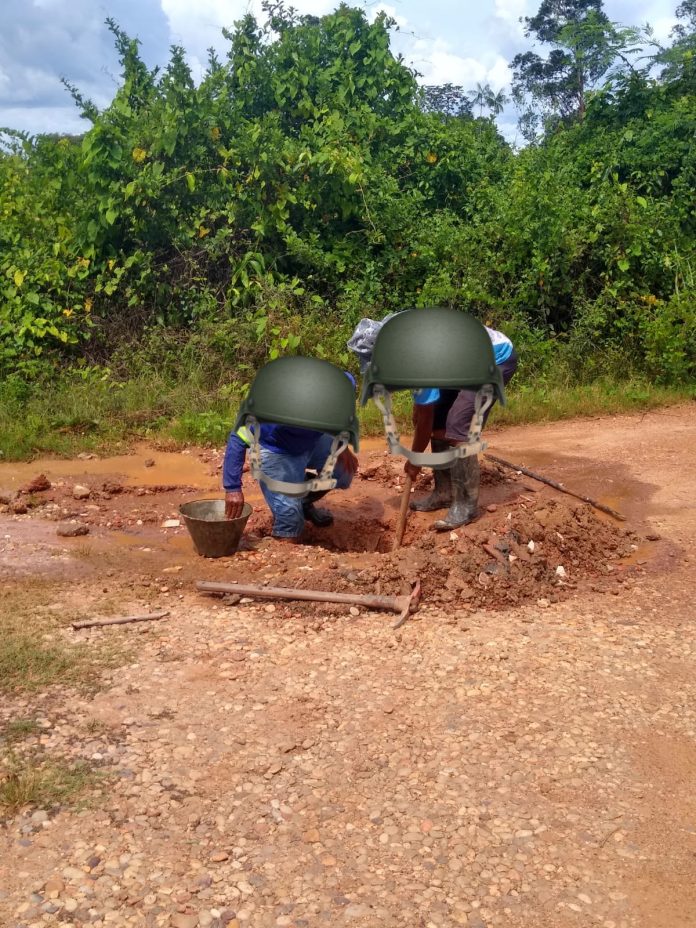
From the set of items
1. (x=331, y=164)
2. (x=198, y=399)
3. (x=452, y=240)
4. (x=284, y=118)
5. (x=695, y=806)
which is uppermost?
(x=284, y=118)

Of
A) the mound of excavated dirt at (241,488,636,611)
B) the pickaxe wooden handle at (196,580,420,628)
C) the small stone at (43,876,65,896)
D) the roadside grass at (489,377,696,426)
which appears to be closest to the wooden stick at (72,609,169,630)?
the pickaxe wooden handle at (196,580,420,628)

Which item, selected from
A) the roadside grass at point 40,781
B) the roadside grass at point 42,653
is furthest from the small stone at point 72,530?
the roadside grass at point 40,781

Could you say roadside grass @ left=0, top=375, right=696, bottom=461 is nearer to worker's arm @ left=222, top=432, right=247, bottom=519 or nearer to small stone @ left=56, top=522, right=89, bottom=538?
small stone @ left=56, top=522, right=89, bottom=538

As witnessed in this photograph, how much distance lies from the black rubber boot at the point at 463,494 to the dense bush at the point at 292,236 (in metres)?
3.90

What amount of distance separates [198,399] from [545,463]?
11.3 feet

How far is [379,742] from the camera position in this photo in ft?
11.0

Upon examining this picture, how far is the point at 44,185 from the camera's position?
11.0 meters

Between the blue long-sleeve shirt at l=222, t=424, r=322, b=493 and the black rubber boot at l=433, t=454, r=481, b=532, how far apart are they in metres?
0.90

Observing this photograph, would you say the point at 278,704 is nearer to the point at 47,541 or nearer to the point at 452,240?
the point at 47,541

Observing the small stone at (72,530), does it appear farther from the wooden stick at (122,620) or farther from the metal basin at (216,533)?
the wooden stick at (122,620)

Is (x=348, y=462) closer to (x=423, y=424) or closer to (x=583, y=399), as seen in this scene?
(x=423, y=424)

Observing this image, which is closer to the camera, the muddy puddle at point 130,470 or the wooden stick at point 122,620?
the wooden stick at point 122,620

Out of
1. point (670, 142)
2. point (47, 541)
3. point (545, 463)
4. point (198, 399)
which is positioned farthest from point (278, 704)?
point (670, 142)

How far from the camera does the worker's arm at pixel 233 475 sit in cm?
521
